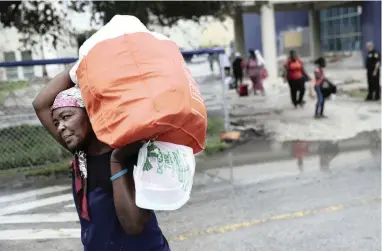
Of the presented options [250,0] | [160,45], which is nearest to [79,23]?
[160,45]

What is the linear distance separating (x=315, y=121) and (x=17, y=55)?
6.70 meters

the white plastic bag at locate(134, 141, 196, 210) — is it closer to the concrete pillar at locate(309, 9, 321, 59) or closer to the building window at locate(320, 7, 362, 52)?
the concrete pillar at locate(309, 9, 321, 59)

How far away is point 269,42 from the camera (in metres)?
25.5

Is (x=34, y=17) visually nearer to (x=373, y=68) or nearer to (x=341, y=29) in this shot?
(x=373, y=68)

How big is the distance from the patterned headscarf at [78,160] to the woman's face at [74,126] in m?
0.02

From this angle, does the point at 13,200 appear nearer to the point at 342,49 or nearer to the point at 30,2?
the point at 30,2

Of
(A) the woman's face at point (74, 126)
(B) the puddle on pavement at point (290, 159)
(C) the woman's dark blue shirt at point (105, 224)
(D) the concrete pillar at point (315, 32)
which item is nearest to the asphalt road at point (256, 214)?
(B) the puddle on pavement at point (290, 159)

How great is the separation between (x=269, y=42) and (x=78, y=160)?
952 inches

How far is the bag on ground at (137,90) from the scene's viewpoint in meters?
1.71

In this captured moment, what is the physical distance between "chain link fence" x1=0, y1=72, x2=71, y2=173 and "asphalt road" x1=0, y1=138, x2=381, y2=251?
1.51 meters

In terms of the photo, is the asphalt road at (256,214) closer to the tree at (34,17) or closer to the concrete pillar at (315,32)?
the tree at (34,17)

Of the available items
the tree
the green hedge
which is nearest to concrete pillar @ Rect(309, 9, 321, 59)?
the tree

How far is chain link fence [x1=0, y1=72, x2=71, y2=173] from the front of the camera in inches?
316

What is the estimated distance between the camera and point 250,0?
23.4 meters
